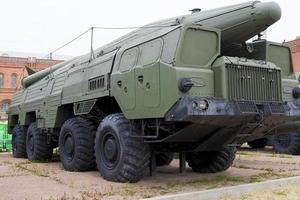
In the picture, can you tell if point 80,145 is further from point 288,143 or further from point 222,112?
point 288,143

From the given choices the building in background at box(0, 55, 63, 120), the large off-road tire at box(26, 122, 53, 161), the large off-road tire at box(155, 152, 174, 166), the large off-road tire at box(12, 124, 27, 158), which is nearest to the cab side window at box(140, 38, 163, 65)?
the large off-road tire at box(155, 152, 174, 166)

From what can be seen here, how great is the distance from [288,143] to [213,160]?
6.03 m

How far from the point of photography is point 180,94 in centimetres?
692

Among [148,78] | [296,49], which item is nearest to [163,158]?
[148,78]

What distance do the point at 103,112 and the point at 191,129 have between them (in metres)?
2.87

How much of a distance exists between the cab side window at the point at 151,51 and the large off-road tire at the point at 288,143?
26.5 feet

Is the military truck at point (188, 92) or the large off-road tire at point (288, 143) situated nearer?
the military truck at point (188, 92)

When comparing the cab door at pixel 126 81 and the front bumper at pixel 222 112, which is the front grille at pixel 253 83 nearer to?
the front bumper at pixel 222 112

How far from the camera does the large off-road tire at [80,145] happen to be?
9594 mm

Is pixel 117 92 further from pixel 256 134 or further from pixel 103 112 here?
pixel 256 134

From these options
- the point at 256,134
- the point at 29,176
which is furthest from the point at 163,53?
the point at 29,176

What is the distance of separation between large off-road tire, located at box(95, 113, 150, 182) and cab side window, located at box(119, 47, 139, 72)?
2.76ft

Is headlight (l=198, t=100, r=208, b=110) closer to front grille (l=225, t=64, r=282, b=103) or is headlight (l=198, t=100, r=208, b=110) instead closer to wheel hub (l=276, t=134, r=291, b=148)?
front grille (l=225, t=64, r=282, b=103)

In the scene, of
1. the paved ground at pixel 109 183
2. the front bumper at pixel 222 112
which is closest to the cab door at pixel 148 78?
the front bumper at pixel 222 112
